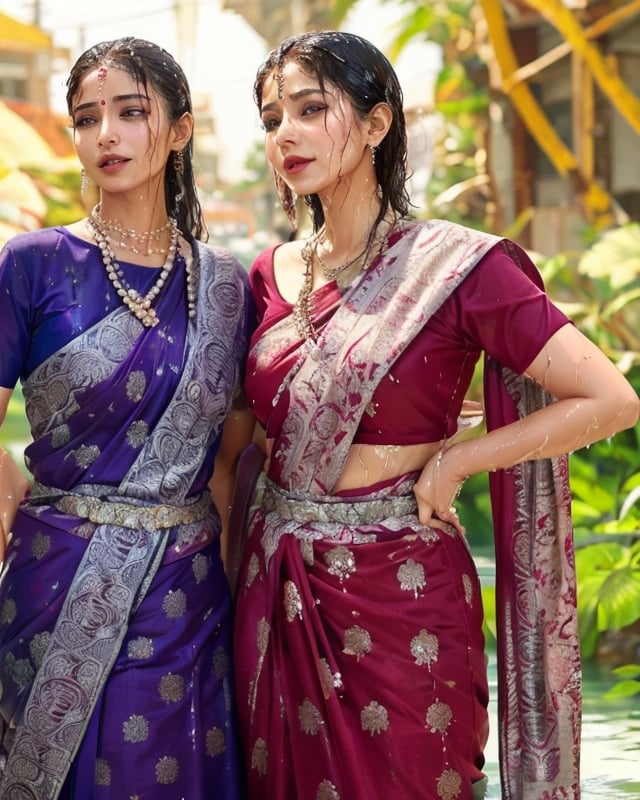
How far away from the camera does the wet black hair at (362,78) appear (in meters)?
2.70

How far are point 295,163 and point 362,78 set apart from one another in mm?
218

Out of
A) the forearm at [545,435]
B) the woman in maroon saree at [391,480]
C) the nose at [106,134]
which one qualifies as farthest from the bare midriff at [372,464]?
the nose at [106,134]

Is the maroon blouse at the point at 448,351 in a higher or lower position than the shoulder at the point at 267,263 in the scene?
lower

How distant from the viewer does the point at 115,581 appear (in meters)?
2.67

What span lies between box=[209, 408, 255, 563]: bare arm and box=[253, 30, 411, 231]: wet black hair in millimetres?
534

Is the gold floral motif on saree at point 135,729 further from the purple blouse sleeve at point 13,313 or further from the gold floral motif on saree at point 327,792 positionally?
the purple blouse sleeve at point 13,313

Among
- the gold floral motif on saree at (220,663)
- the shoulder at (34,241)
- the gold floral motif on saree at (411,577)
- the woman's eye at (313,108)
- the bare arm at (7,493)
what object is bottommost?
the gold floral motif on saree at (220,663)

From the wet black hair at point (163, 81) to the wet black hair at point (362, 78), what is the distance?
6.8 inches

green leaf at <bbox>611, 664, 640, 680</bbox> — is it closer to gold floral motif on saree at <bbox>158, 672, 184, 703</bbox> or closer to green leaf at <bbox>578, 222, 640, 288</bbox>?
gold floral motif on saree at <bbox>158, 672, 184, 703</bbox>

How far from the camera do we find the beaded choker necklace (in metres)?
2.72

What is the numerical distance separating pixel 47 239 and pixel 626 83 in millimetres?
7705

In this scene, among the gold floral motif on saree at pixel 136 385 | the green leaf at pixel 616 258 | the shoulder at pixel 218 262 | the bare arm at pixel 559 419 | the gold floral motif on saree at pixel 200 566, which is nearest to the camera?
the bare arm at pixel 559 419

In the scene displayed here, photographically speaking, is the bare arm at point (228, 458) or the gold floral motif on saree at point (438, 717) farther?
the bare arm at point (228, 458)

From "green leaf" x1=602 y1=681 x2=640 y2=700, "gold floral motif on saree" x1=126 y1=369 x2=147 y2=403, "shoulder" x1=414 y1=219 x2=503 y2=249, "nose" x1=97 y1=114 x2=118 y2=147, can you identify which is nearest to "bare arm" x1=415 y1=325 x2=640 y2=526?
"shoulder" x1=414 y1=219 x2=503 y2=249
